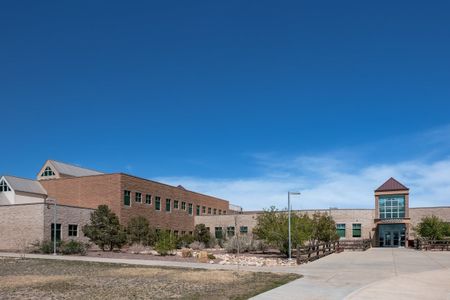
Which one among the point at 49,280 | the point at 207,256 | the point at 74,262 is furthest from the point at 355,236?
the point at 49,280

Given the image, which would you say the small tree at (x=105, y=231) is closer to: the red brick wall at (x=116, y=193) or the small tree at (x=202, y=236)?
the red brick wall at (x=116, y=193)

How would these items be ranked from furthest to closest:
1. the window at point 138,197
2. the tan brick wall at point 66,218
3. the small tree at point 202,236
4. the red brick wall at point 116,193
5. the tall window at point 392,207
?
the tall window at point 392,207, the small tree at point 202,236, the window at point 138,197, the red brick wall at point 116,193, the tan brick wall at point 66,218

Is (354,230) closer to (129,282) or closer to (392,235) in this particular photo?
(392,235)

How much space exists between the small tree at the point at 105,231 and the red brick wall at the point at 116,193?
29.5 ft

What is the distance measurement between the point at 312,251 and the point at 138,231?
19533 millimetres

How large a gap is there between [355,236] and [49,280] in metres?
48.2

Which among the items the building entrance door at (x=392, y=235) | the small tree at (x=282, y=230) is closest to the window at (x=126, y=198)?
the small tree at (x=282, y=230)

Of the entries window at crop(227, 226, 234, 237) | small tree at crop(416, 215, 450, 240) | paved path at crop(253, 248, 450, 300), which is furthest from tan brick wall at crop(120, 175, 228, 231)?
paved path at crop(253, 248, 450, 300)

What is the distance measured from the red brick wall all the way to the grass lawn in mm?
26782

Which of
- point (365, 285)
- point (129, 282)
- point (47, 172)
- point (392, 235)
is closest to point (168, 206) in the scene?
point (47, 172)

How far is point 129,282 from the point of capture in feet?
54.8

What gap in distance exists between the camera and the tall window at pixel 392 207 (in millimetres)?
57219

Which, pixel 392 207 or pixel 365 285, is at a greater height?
pixel 392 207

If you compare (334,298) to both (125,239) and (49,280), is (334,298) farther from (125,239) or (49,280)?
(125,239)
